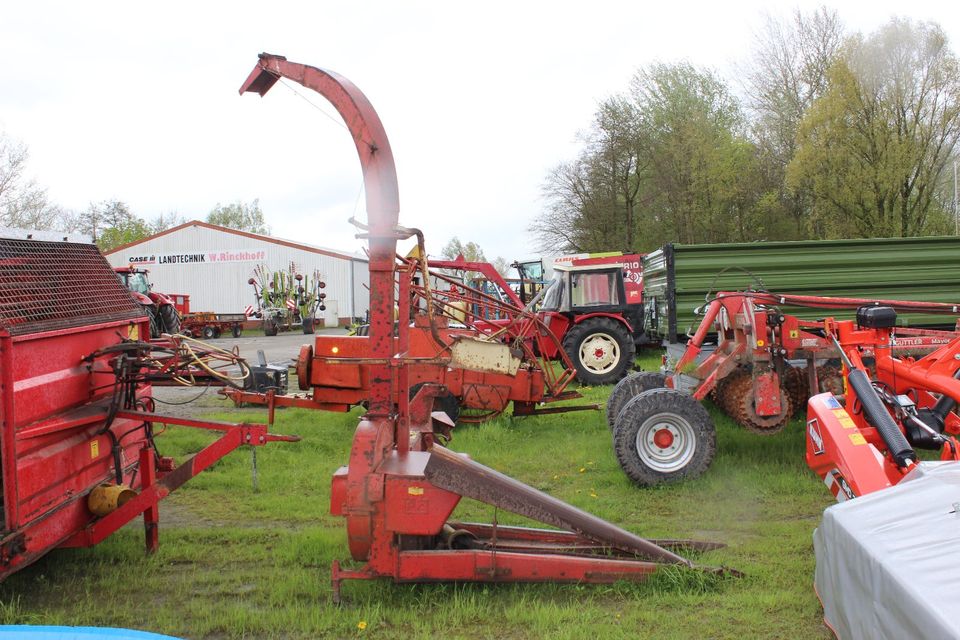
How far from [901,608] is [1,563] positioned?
3.90 metres

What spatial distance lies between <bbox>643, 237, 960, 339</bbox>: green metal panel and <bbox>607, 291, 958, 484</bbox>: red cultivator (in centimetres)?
211

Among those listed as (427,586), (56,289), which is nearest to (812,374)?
(427,586)

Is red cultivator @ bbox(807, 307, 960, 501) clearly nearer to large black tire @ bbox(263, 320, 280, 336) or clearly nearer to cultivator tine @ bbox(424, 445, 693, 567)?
cultivator tine @ bbox(424, 445, 693, 567)

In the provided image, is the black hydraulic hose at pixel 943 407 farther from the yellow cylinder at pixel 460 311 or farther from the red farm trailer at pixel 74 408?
the red farm trailer at pixel 74 408

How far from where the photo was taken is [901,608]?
2.23 meters

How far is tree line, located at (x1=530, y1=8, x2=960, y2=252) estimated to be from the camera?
63.4 ft

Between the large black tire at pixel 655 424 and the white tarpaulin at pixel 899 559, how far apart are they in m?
2.63

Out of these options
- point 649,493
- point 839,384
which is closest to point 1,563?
point 649,493

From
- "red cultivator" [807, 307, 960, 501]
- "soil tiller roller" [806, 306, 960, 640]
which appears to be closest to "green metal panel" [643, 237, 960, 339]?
"red cultivator" [807, 307, 960, 501]

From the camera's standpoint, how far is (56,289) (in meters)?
Answer: 4.58

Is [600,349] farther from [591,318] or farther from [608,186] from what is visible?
[608,186]

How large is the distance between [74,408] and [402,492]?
7.26 feet

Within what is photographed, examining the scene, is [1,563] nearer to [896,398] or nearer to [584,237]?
[896,398]

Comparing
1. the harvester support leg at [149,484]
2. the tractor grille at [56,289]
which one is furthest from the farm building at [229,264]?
the harvester support leg at [149,484]
